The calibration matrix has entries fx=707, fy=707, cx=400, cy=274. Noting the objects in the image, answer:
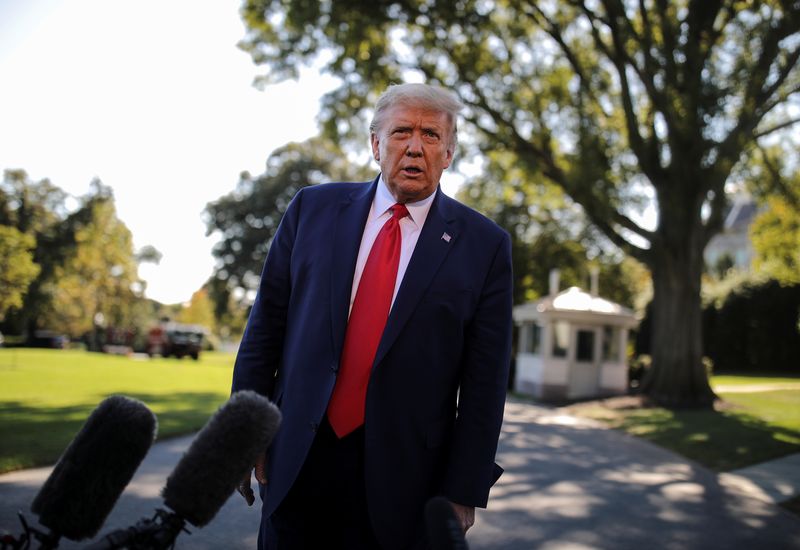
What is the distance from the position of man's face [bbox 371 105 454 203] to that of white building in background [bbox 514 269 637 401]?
2283 centimetres

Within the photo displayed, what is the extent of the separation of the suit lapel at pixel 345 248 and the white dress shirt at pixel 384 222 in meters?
0.04

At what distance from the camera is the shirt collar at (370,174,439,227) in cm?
275

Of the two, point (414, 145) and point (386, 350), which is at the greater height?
point (414, 145)

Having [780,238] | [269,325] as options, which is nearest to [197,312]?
[780,238]

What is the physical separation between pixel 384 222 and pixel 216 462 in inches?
57.8

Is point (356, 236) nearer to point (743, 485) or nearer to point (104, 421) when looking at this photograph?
point (104, 421)

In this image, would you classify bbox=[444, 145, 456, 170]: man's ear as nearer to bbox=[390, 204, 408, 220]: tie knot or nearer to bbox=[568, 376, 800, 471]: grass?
bbox=[390, 204, 408, 220]: tie knot

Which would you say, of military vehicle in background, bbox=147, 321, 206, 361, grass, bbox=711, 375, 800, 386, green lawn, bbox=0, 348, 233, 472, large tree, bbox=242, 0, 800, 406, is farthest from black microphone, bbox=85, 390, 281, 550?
military vehicle in background, bbox=147, 321, 206, 361

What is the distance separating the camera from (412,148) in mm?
2660

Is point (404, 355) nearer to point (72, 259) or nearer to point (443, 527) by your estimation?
point (443, 527)

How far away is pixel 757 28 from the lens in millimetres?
17516

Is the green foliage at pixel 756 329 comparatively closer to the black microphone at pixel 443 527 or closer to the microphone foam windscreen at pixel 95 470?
the black microphone at pixel 443 527

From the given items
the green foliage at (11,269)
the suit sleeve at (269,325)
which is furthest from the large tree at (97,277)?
the suit sleeve at (269,325)

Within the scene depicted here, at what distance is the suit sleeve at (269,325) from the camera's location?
2.65 metres
